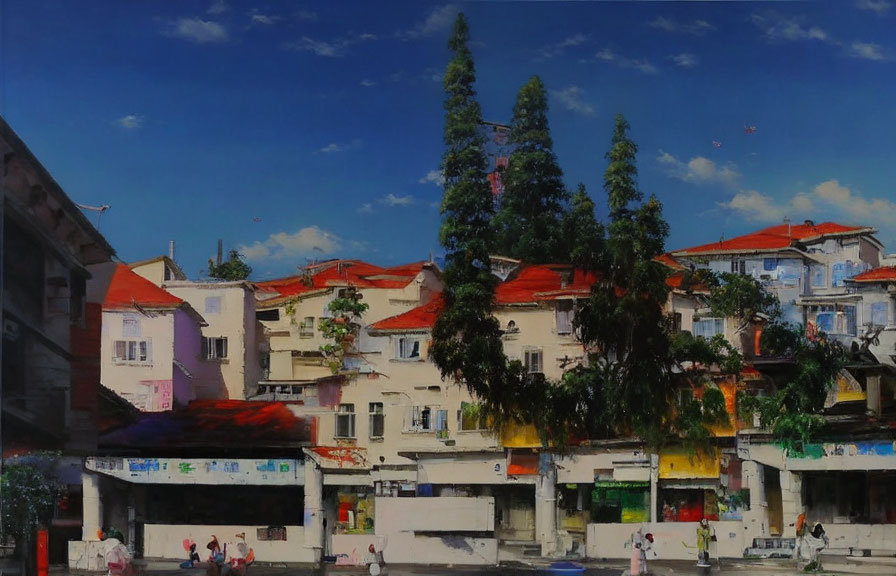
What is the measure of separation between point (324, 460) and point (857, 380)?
8.06 ft

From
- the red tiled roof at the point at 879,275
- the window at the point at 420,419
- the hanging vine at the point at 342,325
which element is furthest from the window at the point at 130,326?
the red tiled roof at the point at 879,275

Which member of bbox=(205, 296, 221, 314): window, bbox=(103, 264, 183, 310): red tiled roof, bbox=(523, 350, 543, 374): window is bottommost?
bbox=(523, 350, 543, 374): window

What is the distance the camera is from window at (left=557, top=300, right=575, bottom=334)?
6379 millimetres

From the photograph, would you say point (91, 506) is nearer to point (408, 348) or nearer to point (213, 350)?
point (213, 350)

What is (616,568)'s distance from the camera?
6426 mm

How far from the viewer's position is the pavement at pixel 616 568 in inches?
251

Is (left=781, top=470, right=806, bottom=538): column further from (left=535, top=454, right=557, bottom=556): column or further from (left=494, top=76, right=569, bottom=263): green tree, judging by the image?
(left=494, top=76, right=569, bottom=263): green tree

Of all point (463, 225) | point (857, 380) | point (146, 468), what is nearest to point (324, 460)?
point (146, 468)

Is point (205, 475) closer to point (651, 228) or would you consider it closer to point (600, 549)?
point (600, 549)

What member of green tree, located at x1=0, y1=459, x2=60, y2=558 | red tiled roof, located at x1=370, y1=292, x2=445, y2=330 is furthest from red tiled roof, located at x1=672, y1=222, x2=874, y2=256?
green tree, located at x1=0, y1=459, x2=60, y2=558

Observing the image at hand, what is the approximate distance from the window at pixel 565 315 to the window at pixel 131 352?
1.92 m

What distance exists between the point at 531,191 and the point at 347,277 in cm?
94

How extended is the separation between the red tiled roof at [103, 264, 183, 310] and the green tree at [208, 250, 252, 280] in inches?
9.3

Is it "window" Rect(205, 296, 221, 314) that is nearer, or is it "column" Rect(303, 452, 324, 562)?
"column" Rect(303, 452, 324, 562)
